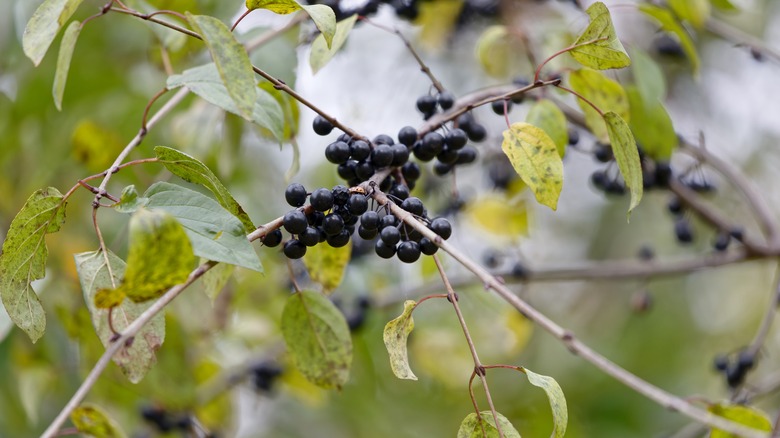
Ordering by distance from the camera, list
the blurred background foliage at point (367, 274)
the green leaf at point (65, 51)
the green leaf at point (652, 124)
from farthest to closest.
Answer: the blurred background foliage at point (367, 274) < the green leaf at point (652, 124) < the green leaf at point (65, 51)

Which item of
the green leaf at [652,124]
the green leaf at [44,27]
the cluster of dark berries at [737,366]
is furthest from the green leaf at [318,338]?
the cluster of dark berries at [737,366]

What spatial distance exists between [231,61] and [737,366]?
61.8 inches

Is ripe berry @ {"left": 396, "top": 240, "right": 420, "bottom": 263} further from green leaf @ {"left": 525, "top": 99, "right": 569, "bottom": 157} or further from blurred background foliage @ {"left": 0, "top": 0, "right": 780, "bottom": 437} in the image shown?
blurred background foliage @ {"left": 0, "top": 0, "right": 780, "bottom": 437}

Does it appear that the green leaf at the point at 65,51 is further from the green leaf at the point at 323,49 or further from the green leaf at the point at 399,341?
the green leaf at the point at 399,341

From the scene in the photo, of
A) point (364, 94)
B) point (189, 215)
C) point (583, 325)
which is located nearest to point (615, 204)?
point (583, 325)

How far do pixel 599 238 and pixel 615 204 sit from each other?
0.21 metres

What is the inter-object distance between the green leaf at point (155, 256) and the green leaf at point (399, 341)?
295 millimetres

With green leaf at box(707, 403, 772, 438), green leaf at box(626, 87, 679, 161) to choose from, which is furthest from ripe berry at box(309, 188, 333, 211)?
green leaf at box(626, 87, 679, 161)

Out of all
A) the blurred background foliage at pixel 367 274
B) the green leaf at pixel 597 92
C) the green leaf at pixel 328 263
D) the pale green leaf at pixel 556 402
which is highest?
the green leaf at pixel 597 92

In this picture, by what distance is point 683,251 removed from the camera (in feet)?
13.3

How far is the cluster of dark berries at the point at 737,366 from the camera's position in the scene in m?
1.89

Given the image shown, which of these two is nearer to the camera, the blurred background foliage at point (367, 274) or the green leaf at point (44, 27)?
the green leaf at point (44, 27)

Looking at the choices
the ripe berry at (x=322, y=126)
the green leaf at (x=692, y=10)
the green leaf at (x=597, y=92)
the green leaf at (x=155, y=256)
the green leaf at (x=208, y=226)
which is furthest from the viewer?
the green leaf at (x=692, y=10)

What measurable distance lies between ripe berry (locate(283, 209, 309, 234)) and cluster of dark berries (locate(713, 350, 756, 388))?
1.34 meters
